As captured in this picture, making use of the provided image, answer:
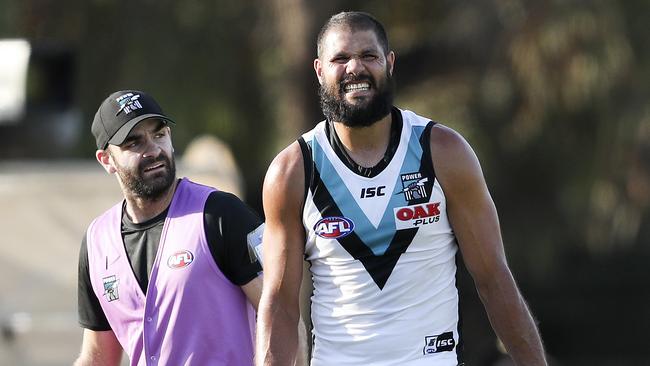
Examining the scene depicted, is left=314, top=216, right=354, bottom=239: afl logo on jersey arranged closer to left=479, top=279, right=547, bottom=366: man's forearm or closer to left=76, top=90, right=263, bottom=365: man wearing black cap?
left=76, top=90, right=263, bottom=365: man wearing black cap

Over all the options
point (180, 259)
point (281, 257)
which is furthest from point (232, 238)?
point (281, 257)

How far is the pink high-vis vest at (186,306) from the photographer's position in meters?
5.52

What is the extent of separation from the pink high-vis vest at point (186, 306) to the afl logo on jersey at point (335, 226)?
1.87 ft

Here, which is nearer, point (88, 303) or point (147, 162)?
point (147, 162)

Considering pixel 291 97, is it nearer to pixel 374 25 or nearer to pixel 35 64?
pixel 35 64

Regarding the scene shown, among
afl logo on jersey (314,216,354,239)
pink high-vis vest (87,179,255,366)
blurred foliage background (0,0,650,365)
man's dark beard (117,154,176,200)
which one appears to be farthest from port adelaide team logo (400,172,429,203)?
blurred foliage background (0,0,650,365)

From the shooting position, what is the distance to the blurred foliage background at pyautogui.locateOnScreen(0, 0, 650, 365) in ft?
48.5

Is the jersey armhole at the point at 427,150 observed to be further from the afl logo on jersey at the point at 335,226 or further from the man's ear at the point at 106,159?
the man's ear at the point at 106,159

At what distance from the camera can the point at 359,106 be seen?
5.16 m

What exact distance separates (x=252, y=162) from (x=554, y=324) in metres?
5.08

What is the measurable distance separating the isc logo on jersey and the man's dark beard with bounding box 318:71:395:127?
0.35 metres

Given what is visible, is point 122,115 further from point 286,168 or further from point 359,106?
point 359,106

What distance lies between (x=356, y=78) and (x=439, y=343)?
1.03 metres

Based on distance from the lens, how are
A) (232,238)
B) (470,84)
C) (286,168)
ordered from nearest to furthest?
(286,168) < (232,238) < (470,84)
